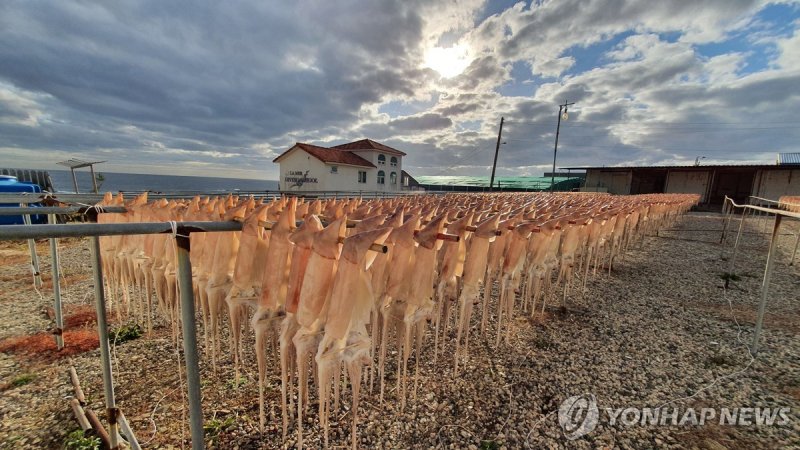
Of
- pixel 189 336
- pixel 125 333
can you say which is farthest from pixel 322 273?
pixel 125 333

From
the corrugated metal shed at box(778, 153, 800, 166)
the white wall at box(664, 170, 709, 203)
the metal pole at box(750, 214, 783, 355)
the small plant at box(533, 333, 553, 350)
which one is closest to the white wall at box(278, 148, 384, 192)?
the small plant at box(533, 333, 553, 350)

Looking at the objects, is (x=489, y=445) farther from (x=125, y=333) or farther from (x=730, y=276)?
(x=730, y=276)

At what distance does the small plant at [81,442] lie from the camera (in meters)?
3.28

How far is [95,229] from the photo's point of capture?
5.43 feet

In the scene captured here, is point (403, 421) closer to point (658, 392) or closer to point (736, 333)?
point (658, 392)

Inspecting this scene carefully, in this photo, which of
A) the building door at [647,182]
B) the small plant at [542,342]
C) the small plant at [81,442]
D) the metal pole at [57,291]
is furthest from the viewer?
the building door at [647,182]

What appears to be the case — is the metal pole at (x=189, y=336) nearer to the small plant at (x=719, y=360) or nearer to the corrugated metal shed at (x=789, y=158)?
the small plant at (x=719, y=360)

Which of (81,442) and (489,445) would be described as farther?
(489,445)

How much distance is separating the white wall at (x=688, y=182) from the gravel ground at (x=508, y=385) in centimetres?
4106

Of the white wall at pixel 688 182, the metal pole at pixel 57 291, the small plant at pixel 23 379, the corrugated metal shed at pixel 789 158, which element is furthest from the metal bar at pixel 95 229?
the corrugated metal shed at pixel 789 158

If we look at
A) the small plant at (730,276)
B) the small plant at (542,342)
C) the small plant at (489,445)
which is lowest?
the small plant at (489,445)

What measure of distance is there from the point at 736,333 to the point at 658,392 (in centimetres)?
382

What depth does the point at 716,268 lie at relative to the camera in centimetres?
1193

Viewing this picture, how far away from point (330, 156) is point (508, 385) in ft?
121
